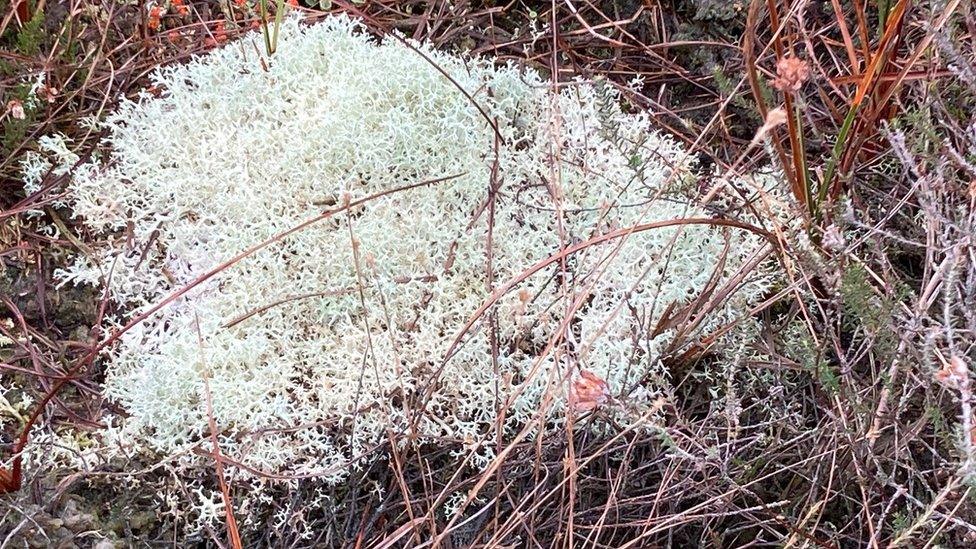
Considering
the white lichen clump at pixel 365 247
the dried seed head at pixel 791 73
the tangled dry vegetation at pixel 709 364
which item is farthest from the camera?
the white lichen clump at pixel 365 247

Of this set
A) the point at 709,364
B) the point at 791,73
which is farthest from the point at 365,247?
the point at 791,73

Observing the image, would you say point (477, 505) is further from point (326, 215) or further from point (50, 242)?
point (50, 242)

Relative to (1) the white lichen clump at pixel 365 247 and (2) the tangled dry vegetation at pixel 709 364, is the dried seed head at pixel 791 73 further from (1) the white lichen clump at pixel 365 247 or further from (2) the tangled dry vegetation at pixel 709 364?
(1) the white lichen clump at pixel 365 247

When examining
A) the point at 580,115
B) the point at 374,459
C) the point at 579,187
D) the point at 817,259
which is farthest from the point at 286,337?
the point at 817,259

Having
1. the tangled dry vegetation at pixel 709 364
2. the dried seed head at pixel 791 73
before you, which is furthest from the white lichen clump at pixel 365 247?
the dried seed head at pixel 791 73

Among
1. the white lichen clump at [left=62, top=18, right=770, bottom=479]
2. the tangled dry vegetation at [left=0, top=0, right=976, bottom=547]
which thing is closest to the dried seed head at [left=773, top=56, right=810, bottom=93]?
the tangled dry vegetation at [left=0, top=0, right=976, bottom=547]

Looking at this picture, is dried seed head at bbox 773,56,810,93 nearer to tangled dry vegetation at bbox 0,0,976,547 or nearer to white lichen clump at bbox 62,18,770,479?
tangled dry vegetation at bbox 0,0,976,547
